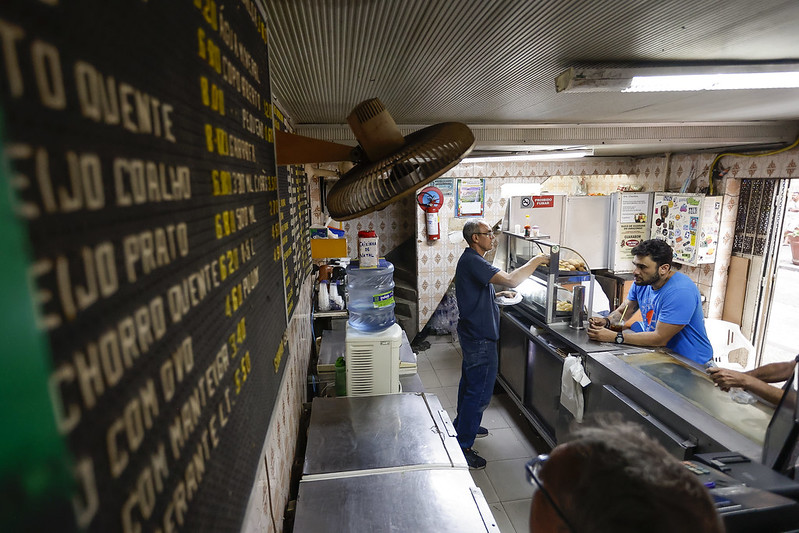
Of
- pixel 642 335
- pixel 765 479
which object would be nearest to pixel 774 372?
pixel 642 335

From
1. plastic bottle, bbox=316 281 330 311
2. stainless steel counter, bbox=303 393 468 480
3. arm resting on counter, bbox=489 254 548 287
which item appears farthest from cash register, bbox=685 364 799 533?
plastic bottle, bbox=316 281 330 311

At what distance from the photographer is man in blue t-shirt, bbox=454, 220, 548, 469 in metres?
3.71

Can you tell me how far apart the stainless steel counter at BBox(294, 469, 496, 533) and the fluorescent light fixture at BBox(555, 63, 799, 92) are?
191 cm

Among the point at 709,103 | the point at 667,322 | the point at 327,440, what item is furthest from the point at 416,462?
the point at 709,103

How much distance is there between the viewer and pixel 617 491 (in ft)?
2.82

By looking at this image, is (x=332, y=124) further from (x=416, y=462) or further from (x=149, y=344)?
(x=149, y=344)

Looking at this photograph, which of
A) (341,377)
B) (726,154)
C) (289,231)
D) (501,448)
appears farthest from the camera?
(726,154)

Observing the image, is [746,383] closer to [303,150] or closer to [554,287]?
[554,287]

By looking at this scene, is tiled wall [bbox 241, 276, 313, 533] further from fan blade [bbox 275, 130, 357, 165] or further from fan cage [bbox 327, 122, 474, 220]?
fan blade [bbox 275, 130, 357, 165]

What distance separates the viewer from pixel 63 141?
348mm

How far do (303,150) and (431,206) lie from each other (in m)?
4.79

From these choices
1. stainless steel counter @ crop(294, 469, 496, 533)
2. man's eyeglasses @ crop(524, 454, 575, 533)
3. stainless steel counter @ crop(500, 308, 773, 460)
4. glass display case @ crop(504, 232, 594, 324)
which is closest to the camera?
man's eyeglasses @ crop(524, 454, 575, 533)

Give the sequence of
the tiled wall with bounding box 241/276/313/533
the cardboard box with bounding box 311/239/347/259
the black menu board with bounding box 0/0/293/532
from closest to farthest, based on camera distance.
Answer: the black menu board with bounding box 0/0/293/532 → the tiled wall with bounding box 241/276/313/533 → the cardboard box with bounding box 311/239/347/259

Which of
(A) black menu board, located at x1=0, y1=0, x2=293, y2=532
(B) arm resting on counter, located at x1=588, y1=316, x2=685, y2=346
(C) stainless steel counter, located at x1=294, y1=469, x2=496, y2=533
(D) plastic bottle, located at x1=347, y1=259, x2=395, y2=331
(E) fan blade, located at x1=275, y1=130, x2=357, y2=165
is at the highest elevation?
(E) fan blade, located at x1=275, y1=130, x2=357, y2=165
